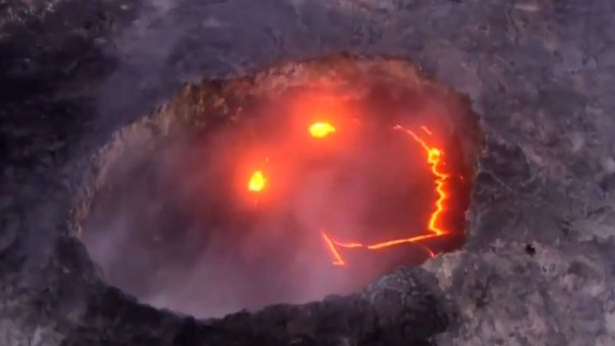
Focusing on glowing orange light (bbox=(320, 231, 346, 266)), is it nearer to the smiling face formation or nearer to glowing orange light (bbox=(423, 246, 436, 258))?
the smiling face formation

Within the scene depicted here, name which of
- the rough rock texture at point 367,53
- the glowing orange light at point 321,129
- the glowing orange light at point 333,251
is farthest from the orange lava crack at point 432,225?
the glowing orange light at point 321,129

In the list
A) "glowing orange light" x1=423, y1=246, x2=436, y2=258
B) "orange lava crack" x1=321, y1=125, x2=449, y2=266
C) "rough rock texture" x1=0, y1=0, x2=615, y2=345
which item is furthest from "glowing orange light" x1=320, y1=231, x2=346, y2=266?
"rough rock texture" x1=0, y1=0, x2=615, y2=345

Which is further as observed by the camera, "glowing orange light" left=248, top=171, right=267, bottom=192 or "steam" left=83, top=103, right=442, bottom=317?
"glowing orange light" left=248, top=171, right=267, bottom=192

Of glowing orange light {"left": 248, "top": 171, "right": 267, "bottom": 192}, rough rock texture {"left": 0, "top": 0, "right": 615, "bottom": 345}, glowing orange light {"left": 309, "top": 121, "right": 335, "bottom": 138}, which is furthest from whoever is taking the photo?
glowing orange light {"left": 309, "top": 121, "right": 335, "bottom": 138}

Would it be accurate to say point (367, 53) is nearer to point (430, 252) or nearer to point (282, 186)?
point (282, 186)

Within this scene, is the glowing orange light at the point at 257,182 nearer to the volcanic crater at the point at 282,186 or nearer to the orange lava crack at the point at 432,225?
the volcanic crater at the point at 282,186

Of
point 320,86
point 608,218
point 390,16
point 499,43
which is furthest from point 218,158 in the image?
point 608,218

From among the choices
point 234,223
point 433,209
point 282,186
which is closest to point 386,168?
point 433,209

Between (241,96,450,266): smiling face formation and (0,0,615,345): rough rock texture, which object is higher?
(0,0,615,345): rough rock texture
